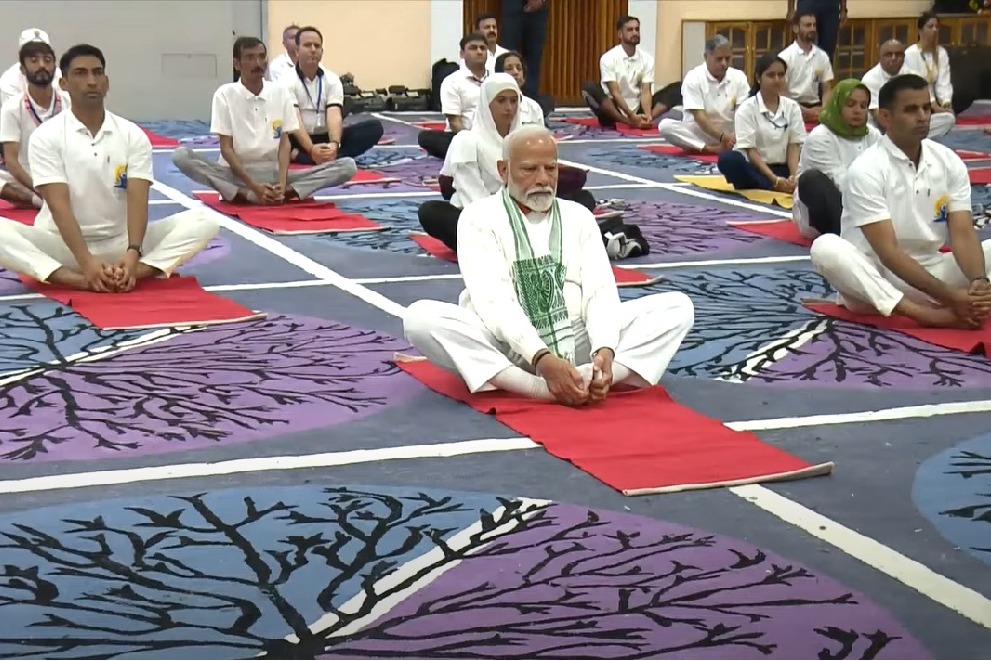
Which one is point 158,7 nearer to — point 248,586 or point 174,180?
point 174,180

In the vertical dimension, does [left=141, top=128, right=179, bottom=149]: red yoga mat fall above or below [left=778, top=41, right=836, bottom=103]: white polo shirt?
below

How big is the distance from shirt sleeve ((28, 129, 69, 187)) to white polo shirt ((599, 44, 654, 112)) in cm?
700

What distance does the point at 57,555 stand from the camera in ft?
9.24

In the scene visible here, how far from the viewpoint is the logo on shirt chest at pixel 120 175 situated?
5.31 metres

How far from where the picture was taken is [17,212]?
703cm

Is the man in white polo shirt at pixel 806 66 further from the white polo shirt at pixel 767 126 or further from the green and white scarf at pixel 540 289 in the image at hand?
the green and white scarf at pixel 540 289

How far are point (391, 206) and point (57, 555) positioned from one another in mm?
4886

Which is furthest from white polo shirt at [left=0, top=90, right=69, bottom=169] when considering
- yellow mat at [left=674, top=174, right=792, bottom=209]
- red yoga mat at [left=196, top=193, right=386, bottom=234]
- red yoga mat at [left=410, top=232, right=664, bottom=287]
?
yellow mat at [left=674, top=174, right=792, bottom=209]

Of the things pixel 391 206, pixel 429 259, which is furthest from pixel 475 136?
pixel 391 206

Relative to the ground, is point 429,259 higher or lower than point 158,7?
lower

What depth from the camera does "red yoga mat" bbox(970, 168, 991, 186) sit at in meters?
8.37

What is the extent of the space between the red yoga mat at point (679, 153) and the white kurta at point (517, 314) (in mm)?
5702

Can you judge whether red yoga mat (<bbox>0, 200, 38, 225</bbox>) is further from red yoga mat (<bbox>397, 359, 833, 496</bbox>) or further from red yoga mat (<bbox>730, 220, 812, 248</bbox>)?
red yoga mat (<bbox>397, 359, 833, 496</bbox>)

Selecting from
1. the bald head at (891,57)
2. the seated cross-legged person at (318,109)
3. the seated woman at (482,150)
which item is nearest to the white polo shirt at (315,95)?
the seated cross-legged person at (318,109)
